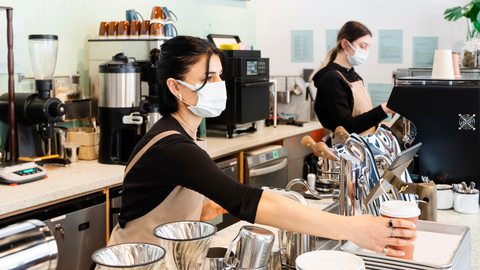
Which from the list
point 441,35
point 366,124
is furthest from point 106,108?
point 441,35

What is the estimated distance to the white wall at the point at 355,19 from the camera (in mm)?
4391

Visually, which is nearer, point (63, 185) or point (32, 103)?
point (63, 185)

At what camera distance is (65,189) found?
2.22m

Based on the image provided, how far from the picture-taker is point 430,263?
1074 millimetres

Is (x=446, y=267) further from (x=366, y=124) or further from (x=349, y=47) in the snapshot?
(x=349, y=47)

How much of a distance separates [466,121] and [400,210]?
117 cm

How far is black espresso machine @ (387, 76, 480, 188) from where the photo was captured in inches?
79.5

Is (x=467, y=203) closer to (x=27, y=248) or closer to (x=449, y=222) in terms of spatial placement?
(x=449, y=222)

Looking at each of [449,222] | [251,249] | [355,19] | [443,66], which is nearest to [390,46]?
[355,19]

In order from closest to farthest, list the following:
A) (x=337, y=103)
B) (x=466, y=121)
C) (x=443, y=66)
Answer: (x=466, y=121)
(x=443, y=66)
(x=337, y=103)

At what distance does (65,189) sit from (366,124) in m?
1.72

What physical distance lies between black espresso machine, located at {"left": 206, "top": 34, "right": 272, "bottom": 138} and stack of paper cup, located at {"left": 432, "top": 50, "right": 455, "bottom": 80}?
172 cm

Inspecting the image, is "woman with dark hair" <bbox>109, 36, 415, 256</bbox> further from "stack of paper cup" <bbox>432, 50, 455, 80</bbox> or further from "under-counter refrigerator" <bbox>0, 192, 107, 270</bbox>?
"stack of paper cup" <bbox>432, 50, 455, 80</bbox>

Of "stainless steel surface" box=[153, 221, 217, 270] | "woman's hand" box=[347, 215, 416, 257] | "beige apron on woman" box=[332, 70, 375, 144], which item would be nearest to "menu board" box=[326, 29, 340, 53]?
"beige apron on woman" box=[332, 70, 375, 144]
